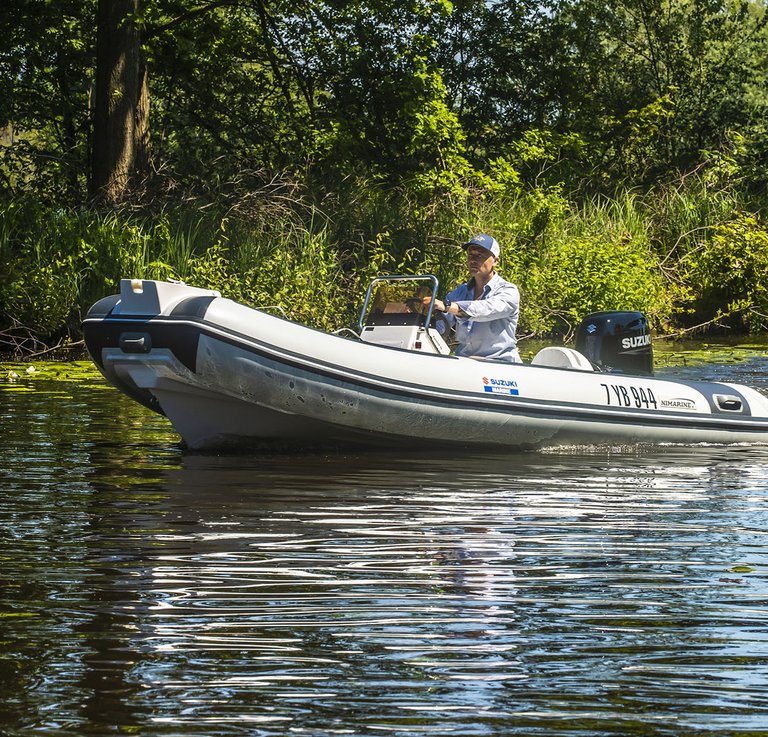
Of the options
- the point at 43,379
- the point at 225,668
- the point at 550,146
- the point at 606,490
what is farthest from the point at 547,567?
the point at 550,146

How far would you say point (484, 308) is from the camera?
311 inches

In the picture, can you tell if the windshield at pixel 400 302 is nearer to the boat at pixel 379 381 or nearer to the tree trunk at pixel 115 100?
the boat at pixel 379 381

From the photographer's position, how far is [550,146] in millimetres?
20156

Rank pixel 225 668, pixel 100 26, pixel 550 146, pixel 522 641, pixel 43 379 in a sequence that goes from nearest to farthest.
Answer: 1. pixel 225 668
2. pixel 522 641
3. pixel 43 379
4. pixel 100 26
5. pixel 550 146

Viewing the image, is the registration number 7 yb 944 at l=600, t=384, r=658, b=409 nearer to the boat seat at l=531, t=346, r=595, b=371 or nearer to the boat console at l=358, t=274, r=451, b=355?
the boat seat at l=531, t=346, r=595, b=371

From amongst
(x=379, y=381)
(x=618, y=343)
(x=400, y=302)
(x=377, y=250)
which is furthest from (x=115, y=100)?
(x=379, y=381)

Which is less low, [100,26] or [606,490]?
[100,26]

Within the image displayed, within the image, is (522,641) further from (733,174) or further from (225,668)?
(733,174)

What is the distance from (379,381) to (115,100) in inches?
378

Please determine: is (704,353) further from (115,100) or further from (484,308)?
(115,100)

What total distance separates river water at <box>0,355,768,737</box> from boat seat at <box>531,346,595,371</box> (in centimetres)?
99

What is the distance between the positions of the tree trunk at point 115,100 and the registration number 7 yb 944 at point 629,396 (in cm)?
898

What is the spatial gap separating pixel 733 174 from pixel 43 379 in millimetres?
12822

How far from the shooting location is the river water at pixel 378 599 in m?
3.30
